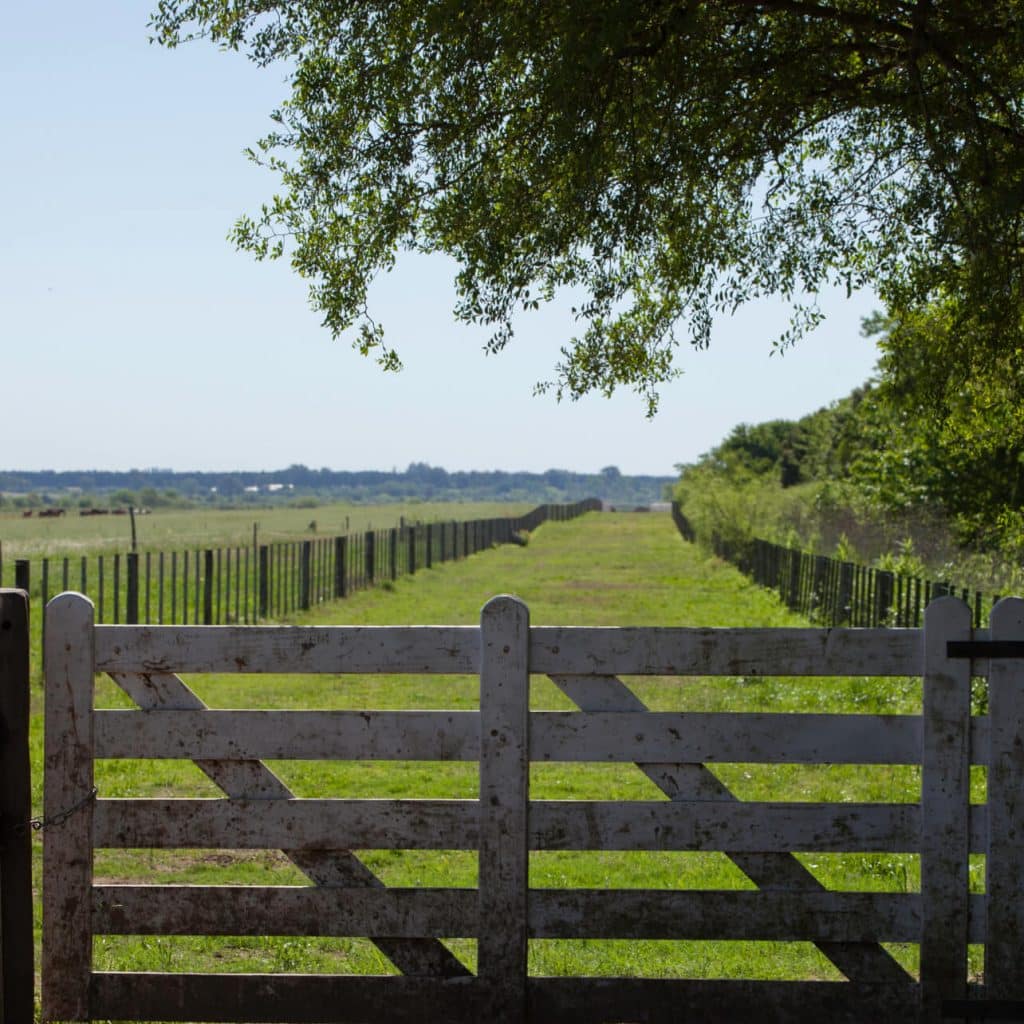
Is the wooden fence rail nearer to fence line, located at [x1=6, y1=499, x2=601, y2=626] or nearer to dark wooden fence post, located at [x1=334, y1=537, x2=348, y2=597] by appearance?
fence line, located at [x1=6, y1=499, x2=601, y2=626]

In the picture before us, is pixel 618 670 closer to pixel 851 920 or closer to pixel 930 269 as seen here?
pixel 851 920

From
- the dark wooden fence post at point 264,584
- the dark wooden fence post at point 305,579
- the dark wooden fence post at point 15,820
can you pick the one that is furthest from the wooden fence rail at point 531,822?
the dark wooden fence post at point 305,579

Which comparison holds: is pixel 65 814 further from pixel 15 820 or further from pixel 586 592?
pixel 586 592

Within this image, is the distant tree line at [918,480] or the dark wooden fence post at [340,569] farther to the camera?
the dark wooden fence post at [340,569]

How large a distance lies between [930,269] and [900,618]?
8434mm

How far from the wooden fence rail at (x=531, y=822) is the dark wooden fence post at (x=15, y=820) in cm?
35

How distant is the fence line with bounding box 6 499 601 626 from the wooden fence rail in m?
6.35

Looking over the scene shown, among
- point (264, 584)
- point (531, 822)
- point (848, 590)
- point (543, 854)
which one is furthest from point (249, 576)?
point (531, 822)

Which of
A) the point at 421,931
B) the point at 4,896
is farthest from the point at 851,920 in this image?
the point at 4,896

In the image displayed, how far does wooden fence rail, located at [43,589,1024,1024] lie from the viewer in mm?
5285

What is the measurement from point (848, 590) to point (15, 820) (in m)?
17.4

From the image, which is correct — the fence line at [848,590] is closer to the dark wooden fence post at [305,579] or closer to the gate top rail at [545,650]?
the gate top rail at [545,650]

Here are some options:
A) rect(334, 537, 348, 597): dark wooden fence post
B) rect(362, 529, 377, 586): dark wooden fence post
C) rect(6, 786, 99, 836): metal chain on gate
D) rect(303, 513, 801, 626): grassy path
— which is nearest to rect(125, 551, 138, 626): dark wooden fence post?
rect(303, 513, 801, 626): grassy path

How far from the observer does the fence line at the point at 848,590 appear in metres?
15.8
